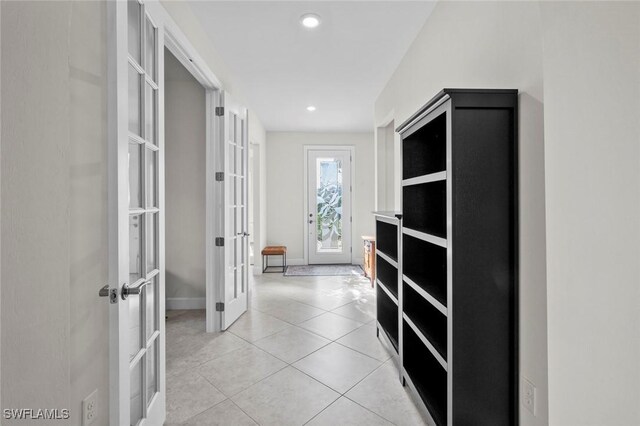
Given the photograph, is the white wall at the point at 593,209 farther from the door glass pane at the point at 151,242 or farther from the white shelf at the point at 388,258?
the door glass pane at the point at 151,242

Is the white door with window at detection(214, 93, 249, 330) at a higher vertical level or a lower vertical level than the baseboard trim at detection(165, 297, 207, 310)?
higher

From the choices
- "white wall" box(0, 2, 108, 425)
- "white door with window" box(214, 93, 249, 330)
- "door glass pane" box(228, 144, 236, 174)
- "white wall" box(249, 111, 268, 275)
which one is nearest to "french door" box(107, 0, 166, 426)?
"white wall" box(0, 2, 108, 425)

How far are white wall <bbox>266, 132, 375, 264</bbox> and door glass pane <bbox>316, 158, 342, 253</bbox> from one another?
33 cm

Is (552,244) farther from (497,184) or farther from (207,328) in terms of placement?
(207,328)

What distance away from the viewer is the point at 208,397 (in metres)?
1.98

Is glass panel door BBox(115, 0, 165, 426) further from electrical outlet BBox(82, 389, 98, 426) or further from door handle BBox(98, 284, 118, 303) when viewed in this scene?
electrical outlet BBox(82, 389, 98, 426)

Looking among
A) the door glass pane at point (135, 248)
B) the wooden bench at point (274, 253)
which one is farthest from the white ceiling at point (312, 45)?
the wooden bench at point (274, 253)

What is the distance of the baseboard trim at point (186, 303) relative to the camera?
147 inches

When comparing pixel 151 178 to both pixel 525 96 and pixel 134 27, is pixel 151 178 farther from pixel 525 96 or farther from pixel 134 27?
pixel 525 96

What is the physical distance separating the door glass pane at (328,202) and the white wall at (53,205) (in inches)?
205

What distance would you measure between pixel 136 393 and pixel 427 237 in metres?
1.63

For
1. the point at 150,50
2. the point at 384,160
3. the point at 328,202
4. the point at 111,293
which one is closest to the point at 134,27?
the point at 150,50

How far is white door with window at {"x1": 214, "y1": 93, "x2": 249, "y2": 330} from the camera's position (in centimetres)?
299

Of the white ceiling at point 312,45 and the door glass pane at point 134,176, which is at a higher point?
the white ceiling at point 312,45
